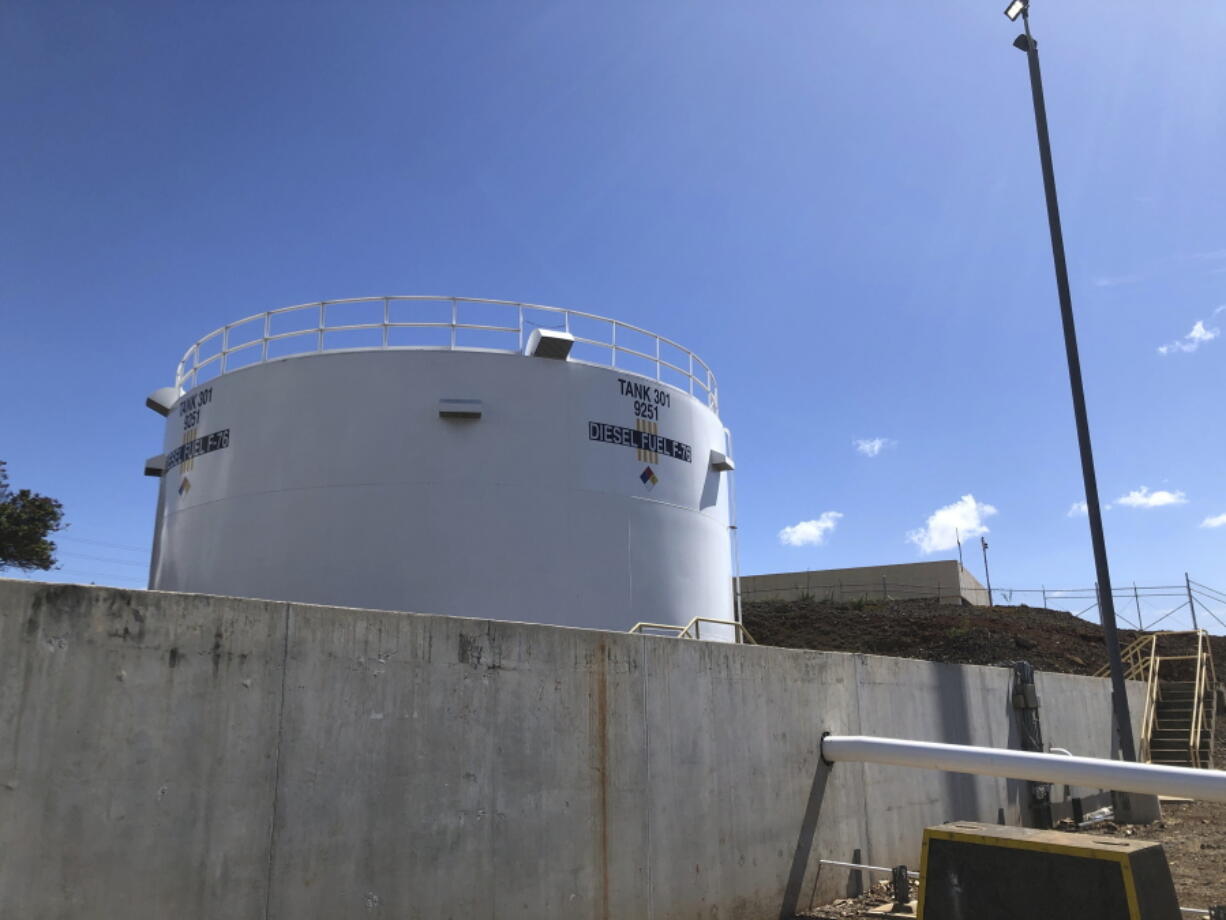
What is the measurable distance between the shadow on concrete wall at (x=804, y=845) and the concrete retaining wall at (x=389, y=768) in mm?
30

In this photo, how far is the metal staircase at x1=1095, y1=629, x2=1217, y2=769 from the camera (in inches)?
856

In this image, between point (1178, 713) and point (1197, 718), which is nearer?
point (1197, 718)

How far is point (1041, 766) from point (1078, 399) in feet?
26.3

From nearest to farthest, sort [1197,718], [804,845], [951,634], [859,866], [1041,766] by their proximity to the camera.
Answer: [1041,766]
[804,845]
[859,866]
[1197,718]
[951,634]

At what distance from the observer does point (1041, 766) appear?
8633 mm

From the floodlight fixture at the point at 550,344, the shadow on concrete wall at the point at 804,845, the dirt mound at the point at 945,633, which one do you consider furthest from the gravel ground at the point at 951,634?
the floodlight fixture at the point at 550,344

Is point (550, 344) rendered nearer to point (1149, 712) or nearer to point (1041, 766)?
point (1041, 766)

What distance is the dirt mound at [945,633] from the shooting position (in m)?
30.6

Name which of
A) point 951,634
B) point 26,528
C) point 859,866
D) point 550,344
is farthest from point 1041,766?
point 26,528

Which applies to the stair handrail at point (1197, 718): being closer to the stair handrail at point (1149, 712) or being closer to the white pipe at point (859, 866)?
the stair handrail at point (1149, 712)

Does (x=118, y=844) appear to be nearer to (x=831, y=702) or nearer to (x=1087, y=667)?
(x=831, y=702)

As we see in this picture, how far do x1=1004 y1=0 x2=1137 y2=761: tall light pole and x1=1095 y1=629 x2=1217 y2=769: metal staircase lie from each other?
8.38 m

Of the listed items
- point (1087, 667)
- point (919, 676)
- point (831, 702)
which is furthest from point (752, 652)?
point (1087, 667)

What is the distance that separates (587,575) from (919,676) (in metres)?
5.19
